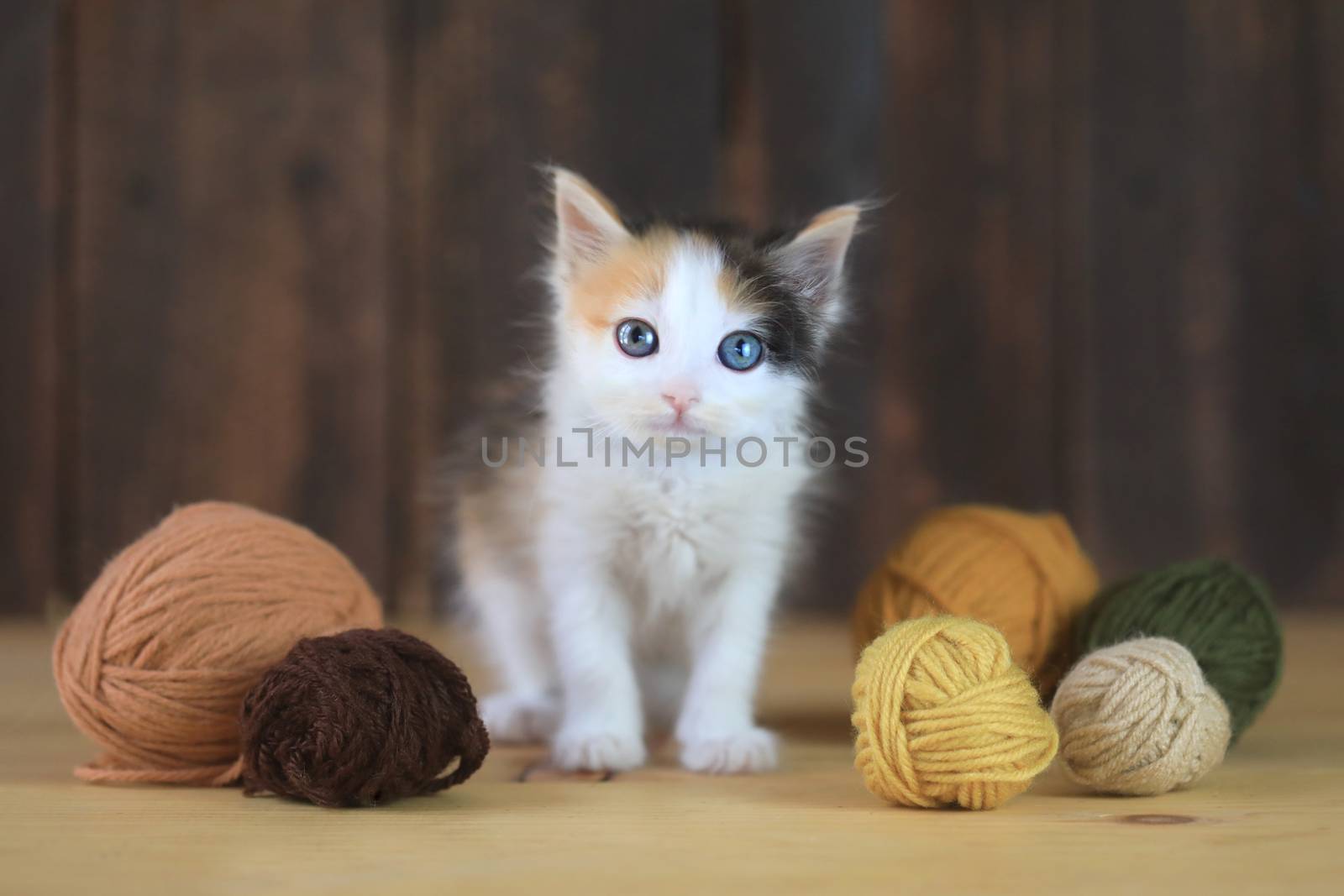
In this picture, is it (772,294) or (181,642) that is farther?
(772,294)

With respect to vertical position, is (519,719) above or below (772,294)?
below

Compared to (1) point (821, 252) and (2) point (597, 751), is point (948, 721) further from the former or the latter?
(1) point (821, 252)

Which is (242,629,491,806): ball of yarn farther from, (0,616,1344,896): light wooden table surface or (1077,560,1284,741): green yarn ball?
(1077,560,1284,741): green yarn ball

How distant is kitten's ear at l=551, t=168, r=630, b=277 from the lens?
1580 millimetres

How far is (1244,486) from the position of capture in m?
2.82

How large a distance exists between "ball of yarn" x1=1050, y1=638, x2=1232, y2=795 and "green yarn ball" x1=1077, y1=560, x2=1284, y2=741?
15 cm

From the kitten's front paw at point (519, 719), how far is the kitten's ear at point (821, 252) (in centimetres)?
65

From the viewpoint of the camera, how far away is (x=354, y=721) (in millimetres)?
1244

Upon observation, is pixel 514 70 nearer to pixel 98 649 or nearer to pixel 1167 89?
pixel 1167 89

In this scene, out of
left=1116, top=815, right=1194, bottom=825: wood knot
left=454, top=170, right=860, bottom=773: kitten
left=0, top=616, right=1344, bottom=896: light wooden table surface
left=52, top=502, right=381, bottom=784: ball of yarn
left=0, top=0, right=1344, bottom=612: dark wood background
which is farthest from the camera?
left=0, top=0, right=1344, bottom=612: dark wood background

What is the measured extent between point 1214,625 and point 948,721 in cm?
45

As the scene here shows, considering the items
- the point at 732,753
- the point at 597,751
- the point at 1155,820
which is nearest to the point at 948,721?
the point at 1155,820

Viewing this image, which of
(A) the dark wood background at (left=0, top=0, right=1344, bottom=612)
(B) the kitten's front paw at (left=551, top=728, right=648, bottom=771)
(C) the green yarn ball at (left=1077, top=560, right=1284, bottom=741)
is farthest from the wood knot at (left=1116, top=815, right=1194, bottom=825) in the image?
(A) the dark wood background at (left=0, top=0, right=1344, bottom=612)

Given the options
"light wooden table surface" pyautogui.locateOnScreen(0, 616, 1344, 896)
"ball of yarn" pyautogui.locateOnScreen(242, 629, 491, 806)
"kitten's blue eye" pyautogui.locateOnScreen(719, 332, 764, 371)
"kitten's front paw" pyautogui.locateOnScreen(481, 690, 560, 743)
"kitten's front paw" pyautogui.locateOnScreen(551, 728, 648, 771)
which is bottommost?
"kitten's front paw" pyautogui.locateOnScreen(481, 690, 560, 743)
